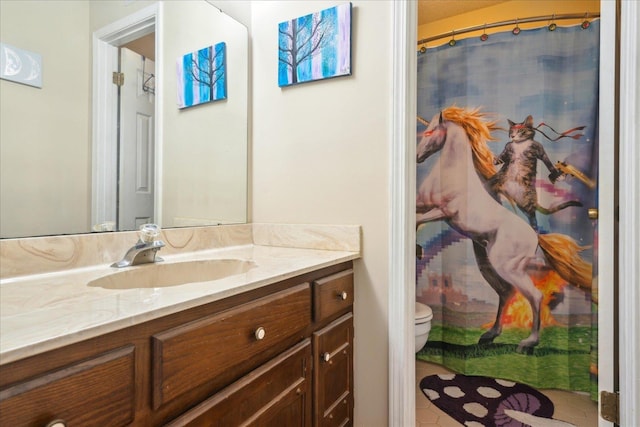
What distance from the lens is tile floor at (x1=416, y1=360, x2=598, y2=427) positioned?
162cm

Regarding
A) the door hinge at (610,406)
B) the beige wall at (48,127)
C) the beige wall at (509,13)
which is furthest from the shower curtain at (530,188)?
the beige wall at (48,127)

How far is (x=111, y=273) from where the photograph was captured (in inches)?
37.3

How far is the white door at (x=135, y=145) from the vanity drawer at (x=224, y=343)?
0.62m

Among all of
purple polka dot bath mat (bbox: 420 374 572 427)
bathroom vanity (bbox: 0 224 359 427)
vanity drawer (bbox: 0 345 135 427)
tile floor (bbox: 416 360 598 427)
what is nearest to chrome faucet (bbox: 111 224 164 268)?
bathroom vanity (bbox: 0 224 359 427)

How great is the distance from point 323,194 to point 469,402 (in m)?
1.34

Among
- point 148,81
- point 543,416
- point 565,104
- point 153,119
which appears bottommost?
point 543,416

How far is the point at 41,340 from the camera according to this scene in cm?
46

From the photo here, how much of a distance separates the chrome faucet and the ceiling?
7.36 ft

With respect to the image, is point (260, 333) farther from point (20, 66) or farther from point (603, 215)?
point (603, 215)

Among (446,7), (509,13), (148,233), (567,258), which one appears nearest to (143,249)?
(148,233)

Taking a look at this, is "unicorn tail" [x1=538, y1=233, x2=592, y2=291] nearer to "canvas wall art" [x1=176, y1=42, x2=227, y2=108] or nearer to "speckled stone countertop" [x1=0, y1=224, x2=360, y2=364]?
"speckled stone countertop" [x1=0, y1=224, x2=360, y2=364]

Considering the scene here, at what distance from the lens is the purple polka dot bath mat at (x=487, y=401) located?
162 cm

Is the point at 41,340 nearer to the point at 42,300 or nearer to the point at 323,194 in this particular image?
the point at 42,300

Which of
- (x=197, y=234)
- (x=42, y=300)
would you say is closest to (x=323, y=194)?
(x=197, y=234)
